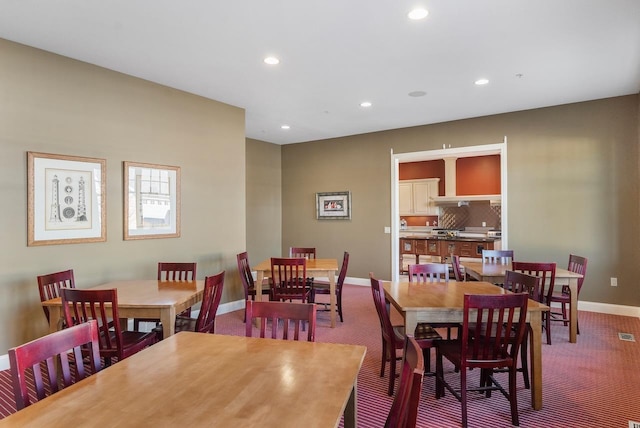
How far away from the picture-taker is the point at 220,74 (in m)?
4.05

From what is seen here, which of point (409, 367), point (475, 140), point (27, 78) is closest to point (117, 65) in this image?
point (27, 78)

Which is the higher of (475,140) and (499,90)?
(499,90)

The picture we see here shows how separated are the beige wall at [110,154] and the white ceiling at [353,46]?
0.24 m

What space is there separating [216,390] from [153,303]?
1.61 m

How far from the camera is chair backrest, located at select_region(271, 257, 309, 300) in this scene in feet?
13.8

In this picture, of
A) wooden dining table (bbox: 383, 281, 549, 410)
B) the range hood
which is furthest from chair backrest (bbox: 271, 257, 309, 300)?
the range hood

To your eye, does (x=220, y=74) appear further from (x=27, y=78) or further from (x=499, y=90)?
(x=499, y=90)

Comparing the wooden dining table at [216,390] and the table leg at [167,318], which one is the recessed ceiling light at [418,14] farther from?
the table leg at [167,318]

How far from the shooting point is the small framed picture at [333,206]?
7.30m

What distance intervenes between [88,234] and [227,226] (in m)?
1.77

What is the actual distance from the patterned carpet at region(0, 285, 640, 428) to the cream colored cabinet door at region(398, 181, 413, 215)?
6.12 m

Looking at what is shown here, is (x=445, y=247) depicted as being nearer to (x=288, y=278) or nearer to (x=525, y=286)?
(x=288, y=278)

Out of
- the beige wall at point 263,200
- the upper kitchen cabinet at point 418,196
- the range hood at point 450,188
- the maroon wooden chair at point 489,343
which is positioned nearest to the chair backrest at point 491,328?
the maroon wooden chair at point 489,343

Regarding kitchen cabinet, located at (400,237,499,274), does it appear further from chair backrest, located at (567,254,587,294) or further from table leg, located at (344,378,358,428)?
table leg, located at (344,378,358,428)
